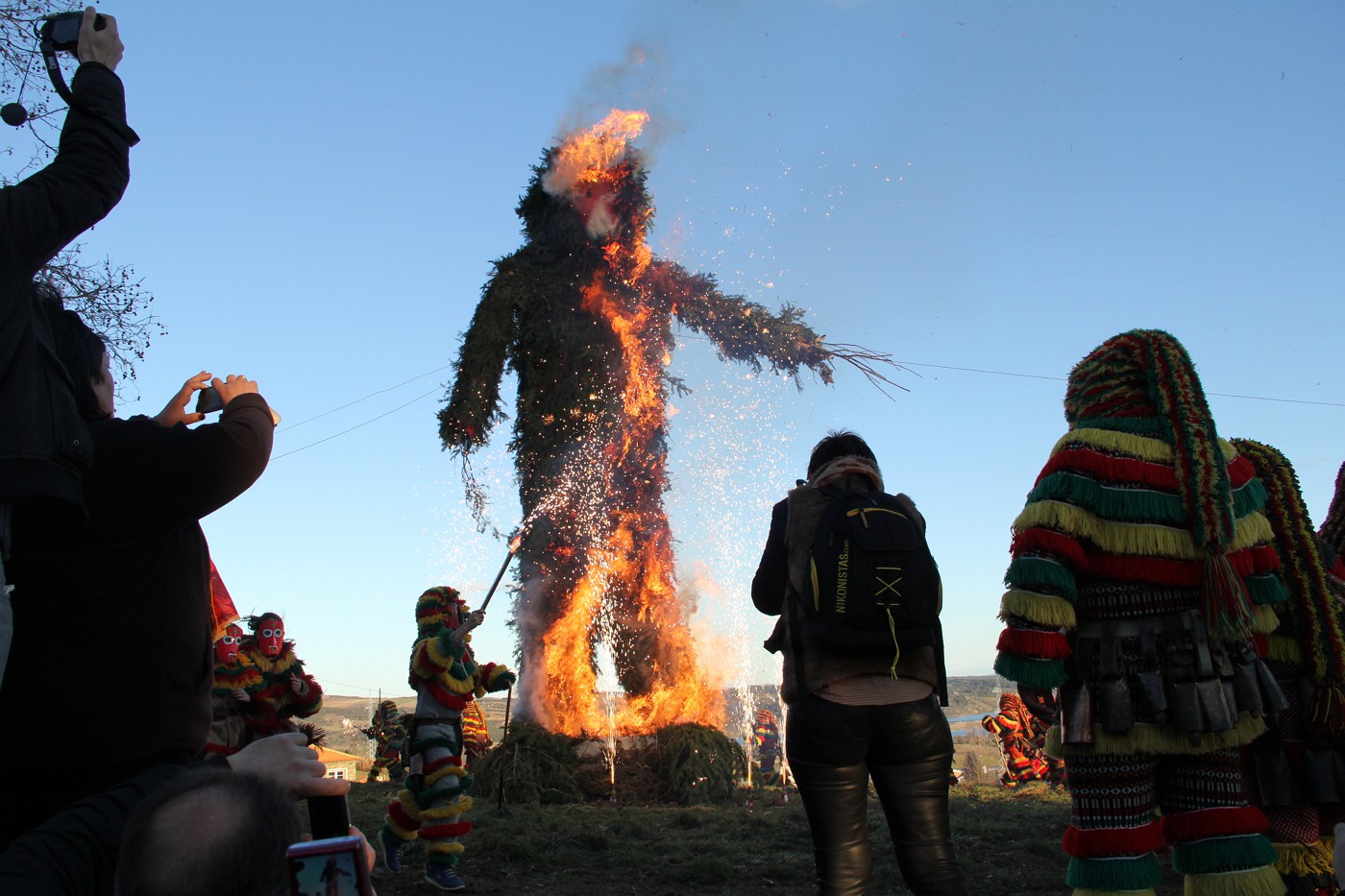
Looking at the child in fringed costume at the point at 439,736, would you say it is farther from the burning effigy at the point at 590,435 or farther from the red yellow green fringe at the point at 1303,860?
the red yellow green fringe at the point at 1303,860

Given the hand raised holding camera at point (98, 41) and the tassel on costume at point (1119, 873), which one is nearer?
the hand raised holding camera at point (98, 41)

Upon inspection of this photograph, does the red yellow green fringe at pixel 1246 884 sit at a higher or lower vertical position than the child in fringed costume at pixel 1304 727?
lower

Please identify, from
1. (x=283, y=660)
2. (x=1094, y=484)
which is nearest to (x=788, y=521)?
(x=1094, y=484)

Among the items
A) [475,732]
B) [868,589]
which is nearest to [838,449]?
[868,589]

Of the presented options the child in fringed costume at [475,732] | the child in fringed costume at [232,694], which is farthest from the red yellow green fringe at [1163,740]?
the child in fringed costume at [475,732]

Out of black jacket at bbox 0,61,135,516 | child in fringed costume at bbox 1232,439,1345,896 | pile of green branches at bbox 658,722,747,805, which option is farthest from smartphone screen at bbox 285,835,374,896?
pile of green branches at bbox 658,722,747,805

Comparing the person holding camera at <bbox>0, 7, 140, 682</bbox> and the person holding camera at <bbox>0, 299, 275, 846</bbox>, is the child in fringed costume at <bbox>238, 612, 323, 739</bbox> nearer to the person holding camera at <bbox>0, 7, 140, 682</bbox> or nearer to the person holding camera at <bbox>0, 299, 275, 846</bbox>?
the person holding camera at <bbox>0, 299, 275, 846</bbox>

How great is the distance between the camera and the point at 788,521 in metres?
3.62

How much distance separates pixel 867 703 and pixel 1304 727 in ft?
6.30

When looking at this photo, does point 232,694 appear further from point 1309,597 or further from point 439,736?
point 1309,597

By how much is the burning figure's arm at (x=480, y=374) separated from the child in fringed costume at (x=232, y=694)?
2.85 m

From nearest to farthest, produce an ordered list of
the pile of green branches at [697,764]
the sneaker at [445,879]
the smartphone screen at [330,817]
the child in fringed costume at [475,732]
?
the smartphone screen at [330,817]
the sneaker at [445,879]
the pile of green branches at [697,764]
the child in fringed costume at [475,732]

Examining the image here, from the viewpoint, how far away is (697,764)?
8.66 metres

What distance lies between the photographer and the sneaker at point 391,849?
20.0 feet
